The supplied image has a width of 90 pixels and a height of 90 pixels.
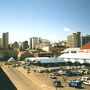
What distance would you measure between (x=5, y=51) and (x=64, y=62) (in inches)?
3096

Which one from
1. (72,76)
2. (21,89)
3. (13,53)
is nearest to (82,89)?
(21,89)

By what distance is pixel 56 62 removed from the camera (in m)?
98.7

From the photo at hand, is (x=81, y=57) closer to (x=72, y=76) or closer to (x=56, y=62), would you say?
(x=56, y=62)

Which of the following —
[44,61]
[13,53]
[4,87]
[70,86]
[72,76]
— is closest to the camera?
[4,87]

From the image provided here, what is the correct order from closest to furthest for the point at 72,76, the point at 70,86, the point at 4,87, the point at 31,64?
the point at 4,87
the point at 70,86
the point at 72,76
the point at 31,64

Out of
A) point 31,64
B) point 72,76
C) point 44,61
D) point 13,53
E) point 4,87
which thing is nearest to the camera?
point 4,87

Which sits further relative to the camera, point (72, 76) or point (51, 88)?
point (72, 76)

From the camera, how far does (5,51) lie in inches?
6791

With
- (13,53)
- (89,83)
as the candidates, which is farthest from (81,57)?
(13,53)

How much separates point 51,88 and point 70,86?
4.47 meters

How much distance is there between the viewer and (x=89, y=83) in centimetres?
4844

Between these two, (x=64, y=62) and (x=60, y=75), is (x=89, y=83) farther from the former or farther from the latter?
(x=64, y=62)

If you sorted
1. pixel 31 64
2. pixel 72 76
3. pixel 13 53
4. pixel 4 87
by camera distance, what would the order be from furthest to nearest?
pixel 13 53 < pixel 31 64 < pixel 72 76 < pixel 4 87

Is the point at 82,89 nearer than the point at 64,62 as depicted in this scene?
Yes
